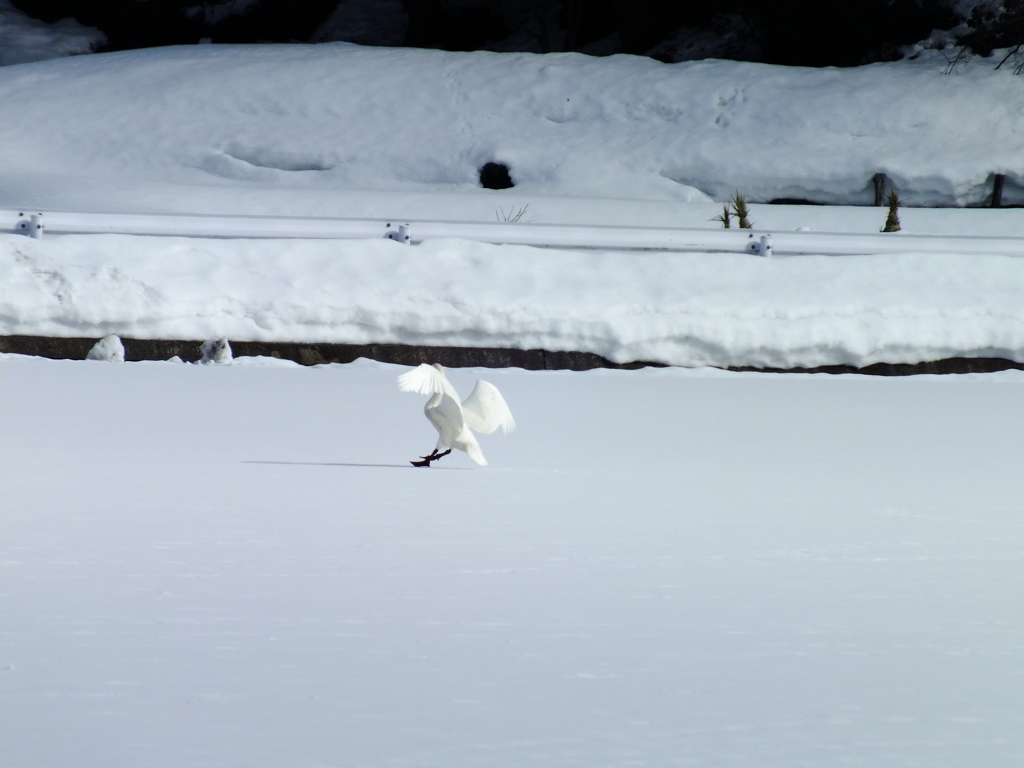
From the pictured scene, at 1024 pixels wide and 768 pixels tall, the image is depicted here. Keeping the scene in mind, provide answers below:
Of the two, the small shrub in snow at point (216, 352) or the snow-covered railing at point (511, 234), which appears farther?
the snow-covered railing at point (511, 234)

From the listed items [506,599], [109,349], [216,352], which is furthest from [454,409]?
[109,349]

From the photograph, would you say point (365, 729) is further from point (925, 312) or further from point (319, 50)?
point (319, 50)

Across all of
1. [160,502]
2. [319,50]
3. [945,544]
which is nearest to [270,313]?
[160,502]

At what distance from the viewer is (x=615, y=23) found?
23594 millimetres

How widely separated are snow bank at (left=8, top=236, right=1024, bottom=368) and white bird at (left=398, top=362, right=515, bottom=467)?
4.06 m

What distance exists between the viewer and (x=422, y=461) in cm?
494

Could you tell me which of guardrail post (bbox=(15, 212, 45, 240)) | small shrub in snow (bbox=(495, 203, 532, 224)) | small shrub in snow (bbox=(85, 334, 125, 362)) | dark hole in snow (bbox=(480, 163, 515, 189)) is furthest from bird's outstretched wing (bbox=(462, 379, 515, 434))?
dark hole in snow (bbox=(480, 163, 515, 189))

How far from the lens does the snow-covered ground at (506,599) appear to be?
2205mm

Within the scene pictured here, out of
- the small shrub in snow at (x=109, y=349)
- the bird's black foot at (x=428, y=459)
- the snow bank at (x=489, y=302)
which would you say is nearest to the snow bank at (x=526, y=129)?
the snow bank at (x=489, y=302)

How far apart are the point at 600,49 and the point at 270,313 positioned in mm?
16205

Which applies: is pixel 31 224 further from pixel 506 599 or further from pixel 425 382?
pixel 506 599

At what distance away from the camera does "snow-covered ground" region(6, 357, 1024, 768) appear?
7.23 ft

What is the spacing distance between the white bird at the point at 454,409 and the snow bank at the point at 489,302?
13.3 ft

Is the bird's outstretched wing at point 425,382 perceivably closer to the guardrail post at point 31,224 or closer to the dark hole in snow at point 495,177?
the guardrail post at point 31,224
